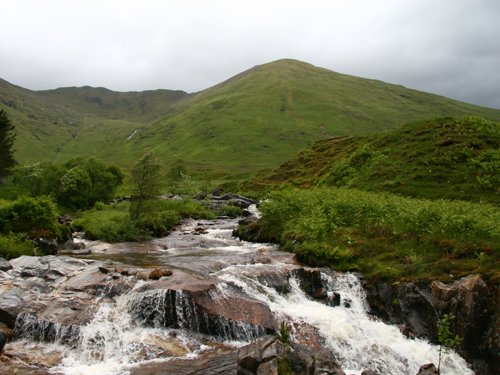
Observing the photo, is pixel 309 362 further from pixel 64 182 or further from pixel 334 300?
pixel 64 182

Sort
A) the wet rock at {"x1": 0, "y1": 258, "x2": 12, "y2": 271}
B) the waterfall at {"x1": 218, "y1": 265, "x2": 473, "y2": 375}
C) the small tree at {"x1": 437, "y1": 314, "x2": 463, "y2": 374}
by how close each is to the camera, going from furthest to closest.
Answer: the wet rock at {"x1": 0, "y1": 258, "x2": 12, "y2": 271} → the waterfall at {"x1": 218, "y1": 265, "x2": 473, "y2": 375} → the small tree at {"x1": 437, "y1": 314, "x2": 463, "y2": 374}

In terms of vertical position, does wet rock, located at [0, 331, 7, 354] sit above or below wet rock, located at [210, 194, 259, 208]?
below

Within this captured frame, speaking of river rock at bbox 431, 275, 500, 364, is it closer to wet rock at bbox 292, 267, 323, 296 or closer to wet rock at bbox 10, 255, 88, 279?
wet rock at bbox 292, 267, 323, 296

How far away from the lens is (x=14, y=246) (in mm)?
31734

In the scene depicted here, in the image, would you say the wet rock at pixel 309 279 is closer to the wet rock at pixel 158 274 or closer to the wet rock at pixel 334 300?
the wet rock at pixel 334 300

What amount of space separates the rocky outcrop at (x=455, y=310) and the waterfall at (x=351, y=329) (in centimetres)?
79

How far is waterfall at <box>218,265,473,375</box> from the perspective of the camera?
2267 centimetres

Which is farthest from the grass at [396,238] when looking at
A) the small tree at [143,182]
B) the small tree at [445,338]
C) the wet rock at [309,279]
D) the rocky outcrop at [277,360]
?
the small tree at [143,182]

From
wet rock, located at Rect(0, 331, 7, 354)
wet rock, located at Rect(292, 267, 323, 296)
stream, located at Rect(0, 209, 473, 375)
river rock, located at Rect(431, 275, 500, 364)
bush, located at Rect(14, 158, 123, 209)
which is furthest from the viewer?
bush, located at Rect(14, 158, 123, 209)

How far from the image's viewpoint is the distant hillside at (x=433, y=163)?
5106cm

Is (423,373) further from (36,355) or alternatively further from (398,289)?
(36,355)

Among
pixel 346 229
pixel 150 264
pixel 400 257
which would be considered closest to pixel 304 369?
pixel 400 257

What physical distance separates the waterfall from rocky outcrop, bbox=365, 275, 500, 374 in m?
0.79

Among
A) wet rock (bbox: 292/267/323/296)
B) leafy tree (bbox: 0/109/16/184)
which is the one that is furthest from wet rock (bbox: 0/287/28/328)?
leafy tree (bbox: 0/109/16/184)
